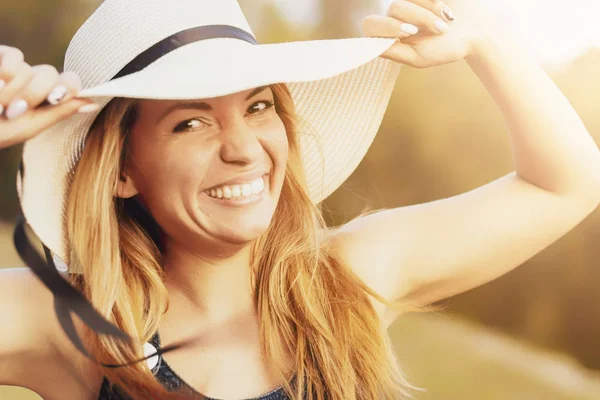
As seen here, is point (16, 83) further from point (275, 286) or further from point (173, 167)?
point (275, 286)

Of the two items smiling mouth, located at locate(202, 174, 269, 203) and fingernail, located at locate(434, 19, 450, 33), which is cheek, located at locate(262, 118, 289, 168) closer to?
smiling mouth, located at locate(202, 174, 269, 203)

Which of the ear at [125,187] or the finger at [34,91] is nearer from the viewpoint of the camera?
the finger at [34,91]

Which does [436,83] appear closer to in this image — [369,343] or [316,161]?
[316,161]

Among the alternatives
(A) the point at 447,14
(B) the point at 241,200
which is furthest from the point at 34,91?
(A) the point at 447,14

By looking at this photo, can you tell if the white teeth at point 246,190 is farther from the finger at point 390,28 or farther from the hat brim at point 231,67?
the finger at point 390,28

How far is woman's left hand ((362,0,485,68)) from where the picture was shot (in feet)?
3.07

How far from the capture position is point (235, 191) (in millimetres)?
919

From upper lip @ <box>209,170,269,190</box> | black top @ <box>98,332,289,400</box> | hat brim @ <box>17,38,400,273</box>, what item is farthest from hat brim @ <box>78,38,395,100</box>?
black top @ <box>98,332,289,400</box>

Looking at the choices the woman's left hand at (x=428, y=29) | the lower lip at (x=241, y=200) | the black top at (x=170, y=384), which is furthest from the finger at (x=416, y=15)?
the black top at (x=170, y=384)

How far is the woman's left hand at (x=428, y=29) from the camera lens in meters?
0.94

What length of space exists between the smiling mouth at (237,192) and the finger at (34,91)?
238 millimetres

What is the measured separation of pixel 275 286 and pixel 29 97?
1.42ft

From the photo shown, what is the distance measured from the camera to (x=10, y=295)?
3.04 feet

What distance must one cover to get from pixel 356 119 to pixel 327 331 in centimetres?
33
